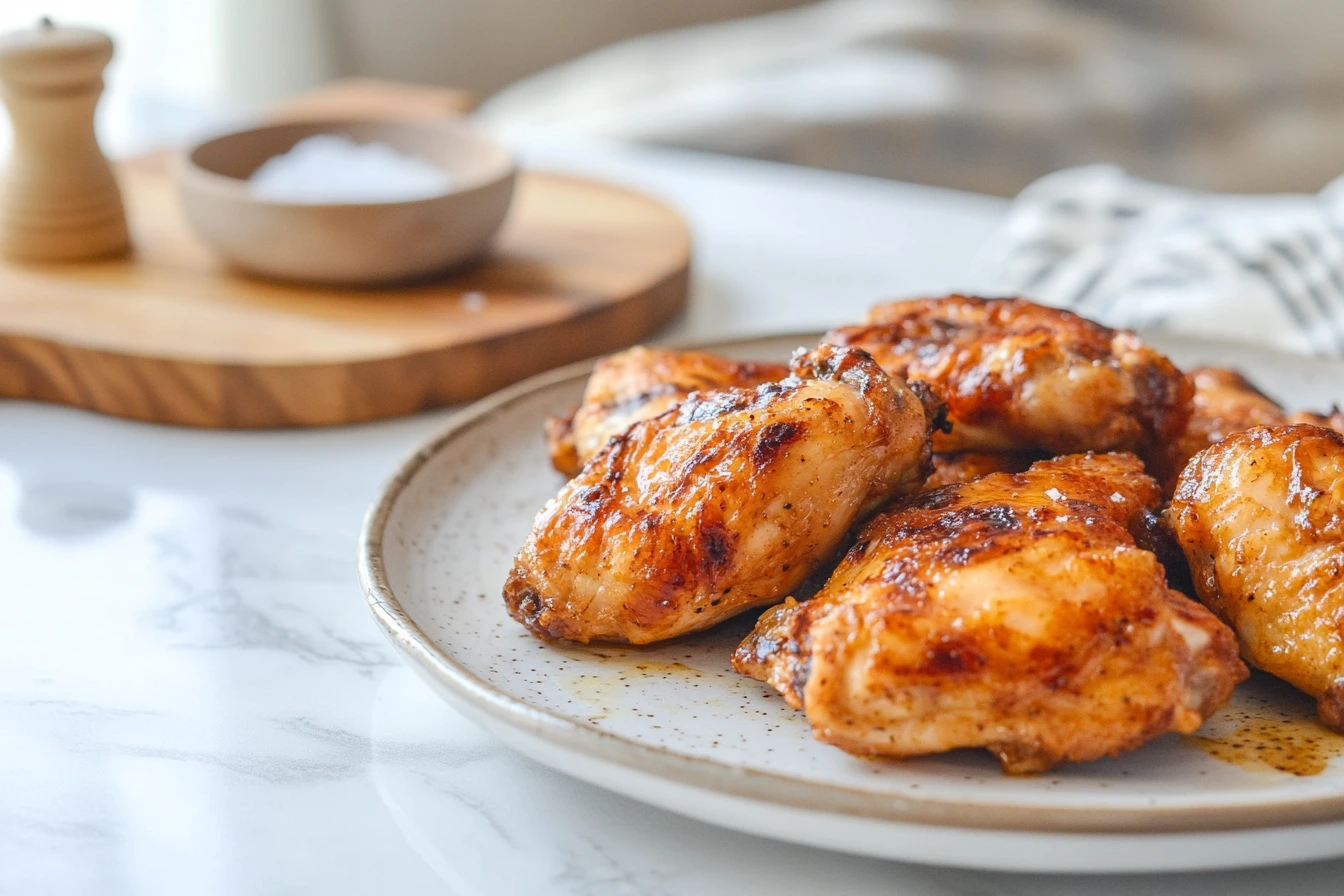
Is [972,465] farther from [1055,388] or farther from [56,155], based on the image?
[56,155]

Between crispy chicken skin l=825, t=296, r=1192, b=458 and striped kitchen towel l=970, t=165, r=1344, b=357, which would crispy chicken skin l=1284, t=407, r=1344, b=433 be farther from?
striped kitchen towel l=970, t=165, r=1344, b=357

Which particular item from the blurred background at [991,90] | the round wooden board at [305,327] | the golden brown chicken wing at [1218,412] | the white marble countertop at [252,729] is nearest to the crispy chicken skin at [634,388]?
the white marble countertop at [252,729]

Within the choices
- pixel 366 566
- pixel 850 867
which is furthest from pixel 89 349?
pixel 850 867

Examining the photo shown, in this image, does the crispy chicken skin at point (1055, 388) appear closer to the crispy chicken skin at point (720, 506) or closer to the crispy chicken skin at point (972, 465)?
the crispy chicken skin at point (972, 465)

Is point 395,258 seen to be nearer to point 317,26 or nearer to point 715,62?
point 715,62

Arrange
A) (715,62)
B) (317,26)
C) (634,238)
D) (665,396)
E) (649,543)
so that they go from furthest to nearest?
(317,26), (715,62), (634,238), (665,396), (649,543)

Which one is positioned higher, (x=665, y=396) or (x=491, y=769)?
(x=665, y=396)

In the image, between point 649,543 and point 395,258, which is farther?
point 395,258
